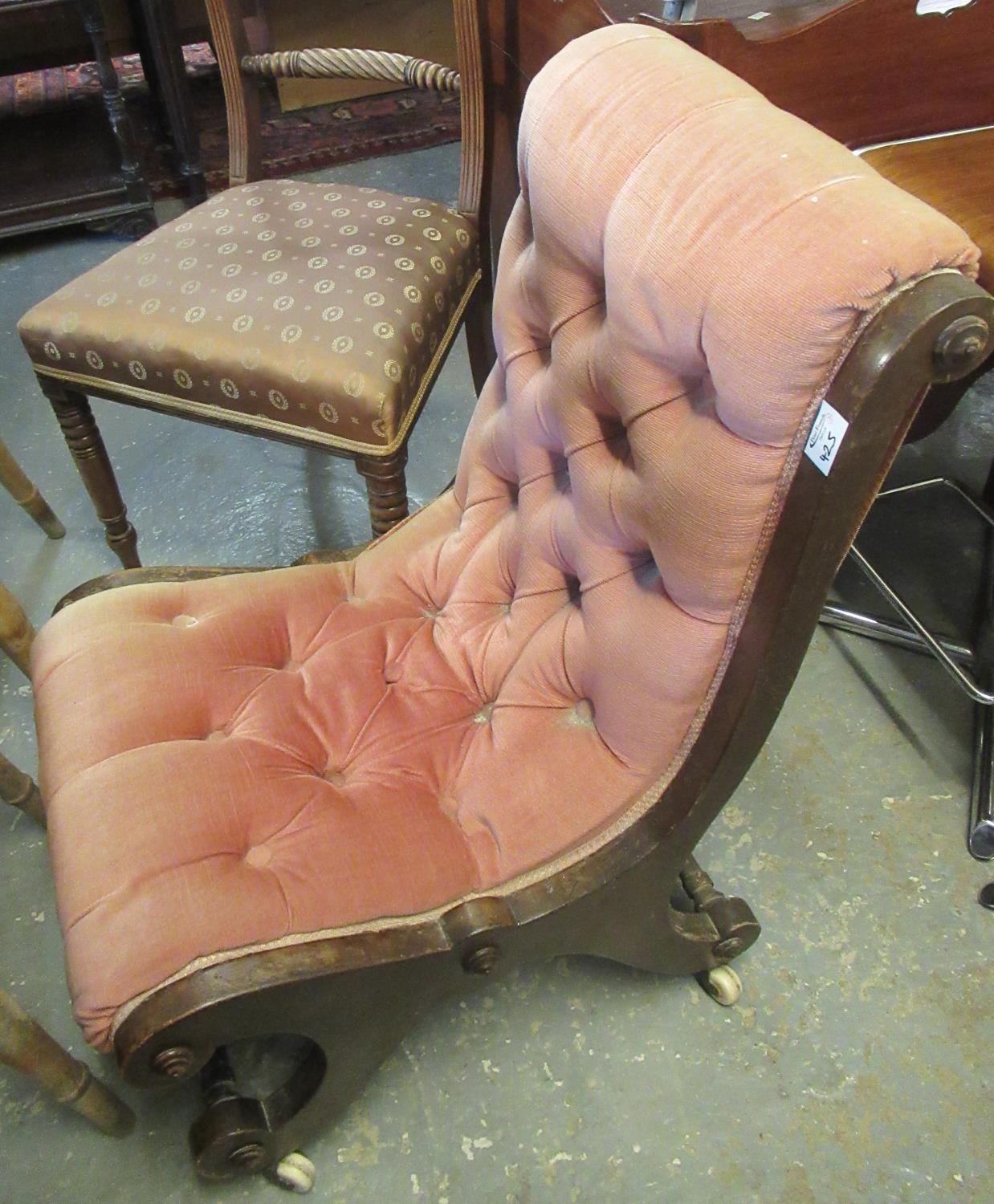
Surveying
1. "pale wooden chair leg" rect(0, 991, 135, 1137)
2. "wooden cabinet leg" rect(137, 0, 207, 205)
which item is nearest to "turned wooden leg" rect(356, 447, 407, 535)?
"pale wooden chair leg" rect(0, 991, 135, 1137)

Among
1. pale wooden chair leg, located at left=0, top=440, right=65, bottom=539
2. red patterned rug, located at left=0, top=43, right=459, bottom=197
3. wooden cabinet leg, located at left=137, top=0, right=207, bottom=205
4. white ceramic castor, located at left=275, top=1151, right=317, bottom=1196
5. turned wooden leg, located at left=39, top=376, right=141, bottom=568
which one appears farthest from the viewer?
red patterned rug, located at left=0, top=43, right=459, bottom=197

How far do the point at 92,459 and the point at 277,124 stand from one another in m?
2.23

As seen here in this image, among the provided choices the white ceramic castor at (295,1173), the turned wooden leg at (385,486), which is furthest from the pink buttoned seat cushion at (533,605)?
the white ceramic castor at (295,1173)

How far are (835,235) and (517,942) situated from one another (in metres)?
0.63

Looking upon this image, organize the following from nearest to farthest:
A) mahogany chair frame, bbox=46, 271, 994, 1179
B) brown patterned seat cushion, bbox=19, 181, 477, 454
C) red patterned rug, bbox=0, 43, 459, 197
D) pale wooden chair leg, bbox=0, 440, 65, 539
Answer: mahogany chair frame, bbox=46, 271, 994, 1179 < brown patterned seat cushion, bbox=19, 181, 477, 454 < pale wooden chair leg, bbox=0, 440, 65, 539 < red patterned rug, bbox=0, 43, 459, 197

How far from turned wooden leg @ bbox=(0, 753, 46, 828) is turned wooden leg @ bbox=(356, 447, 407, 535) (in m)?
0.60

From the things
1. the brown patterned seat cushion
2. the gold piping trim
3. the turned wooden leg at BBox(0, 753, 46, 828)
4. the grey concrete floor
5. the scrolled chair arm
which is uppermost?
the scrolled chair arm

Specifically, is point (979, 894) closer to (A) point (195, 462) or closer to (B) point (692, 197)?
(B) point (692, 197)

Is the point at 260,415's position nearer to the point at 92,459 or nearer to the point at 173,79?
the point at 92,459

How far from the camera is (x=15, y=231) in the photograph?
243cm

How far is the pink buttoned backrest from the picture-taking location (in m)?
0.50

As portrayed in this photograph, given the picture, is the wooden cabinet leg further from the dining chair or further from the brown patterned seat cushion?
the brown patterned seat cushion

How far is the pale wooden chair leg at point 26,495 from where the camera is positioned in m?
1.63

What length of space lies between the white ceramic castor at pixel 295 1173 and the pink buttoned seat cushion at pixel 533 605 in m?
0.39
